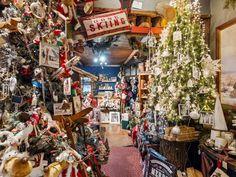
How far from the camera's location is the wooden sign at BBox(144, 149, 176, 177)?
92.5 inches

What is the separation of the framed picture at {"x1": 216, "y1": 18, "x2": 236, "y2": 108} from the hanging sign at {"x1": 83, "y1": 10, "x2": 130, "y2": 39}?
188cm

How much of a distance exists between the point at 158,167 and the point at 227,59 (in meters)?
1.90

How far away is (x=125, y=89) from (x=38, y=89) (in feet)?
22.9

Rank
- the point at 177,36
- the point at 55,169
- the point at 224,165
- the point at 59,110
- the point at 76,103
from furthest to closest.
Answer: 1. the point at 177,36
2. the point at 224,165
3. the point at 76,103
4. the point at 59,110
5. the point at 55,169

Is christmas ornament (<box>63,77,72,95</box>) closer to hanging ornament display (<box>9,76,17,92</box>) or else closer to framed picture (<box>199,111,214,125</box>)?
hanging ornament display (<box>9,76,17,92</box>)

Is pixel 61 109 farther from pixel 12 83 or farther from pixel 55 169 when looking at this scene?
pixel 55 169

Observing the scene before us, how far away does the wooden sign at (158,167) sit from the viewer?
7.71ft

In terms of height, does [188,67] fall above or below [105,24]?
below

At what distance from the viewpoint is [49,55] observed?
4.66ft

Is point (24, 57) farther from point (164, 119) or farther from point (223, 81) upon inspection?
point (223, 81)

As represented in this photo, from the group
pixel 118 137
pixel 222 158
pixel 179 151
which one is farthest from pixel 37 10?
pixel 118 137

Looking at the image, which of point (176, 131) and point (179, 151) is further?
point (179, 151)

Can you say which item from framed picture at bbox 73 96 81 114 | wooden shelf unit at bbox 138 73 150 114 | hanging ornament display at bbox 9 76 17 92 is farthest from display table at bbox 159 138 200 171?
wooden shelf unit at bbox 138 73 150 114

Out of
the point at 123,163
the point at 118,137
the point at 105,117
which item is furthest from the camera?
the point at 105,117
